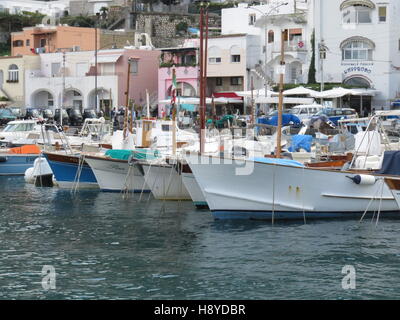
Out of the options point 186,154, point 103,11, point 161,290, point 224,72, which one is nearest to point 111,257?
point 161,290

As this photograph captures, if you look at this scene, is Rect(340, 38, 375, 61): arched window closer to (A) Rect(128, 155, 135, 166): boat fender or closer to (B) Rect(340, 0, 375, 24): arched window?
(B) Rect(340, 0, 375, 24): arched window

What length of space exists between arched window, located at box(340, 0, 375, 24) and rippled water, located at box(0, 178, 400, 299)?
36.4 metres

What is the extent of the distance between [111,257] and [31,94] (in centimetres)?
5654

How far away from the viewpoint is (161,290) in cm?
1642

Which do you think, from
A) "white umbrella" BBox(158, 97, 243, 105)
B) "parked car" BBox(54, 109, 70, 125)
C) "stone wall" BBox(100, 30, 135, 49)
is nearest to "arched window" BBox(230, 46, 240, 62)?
"white umbrella" BBox(158, 97, 243, 105)

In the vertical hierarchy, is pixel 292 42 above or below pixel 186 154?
above

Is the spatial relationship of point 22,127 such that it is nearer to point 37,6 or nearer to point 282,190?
point 282,190

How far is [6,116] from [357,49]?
2680cm

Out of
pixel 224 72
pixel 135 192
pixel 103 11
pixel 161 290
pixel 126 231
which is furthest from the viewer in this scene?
pixel 103 11

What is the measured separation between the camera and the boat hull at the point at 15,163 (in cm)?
4041

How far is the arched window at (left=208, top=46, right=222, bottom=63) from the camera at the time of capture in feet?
212

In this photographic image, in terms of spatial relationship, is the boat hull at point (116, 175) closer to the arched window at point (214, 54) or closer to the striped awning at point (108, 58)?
the arched window at point (214, 54)

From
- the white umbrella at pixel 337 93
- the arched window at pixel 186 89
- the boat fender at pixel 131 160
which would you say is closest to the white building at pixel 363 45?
the white umbrella at pixel 337 93
